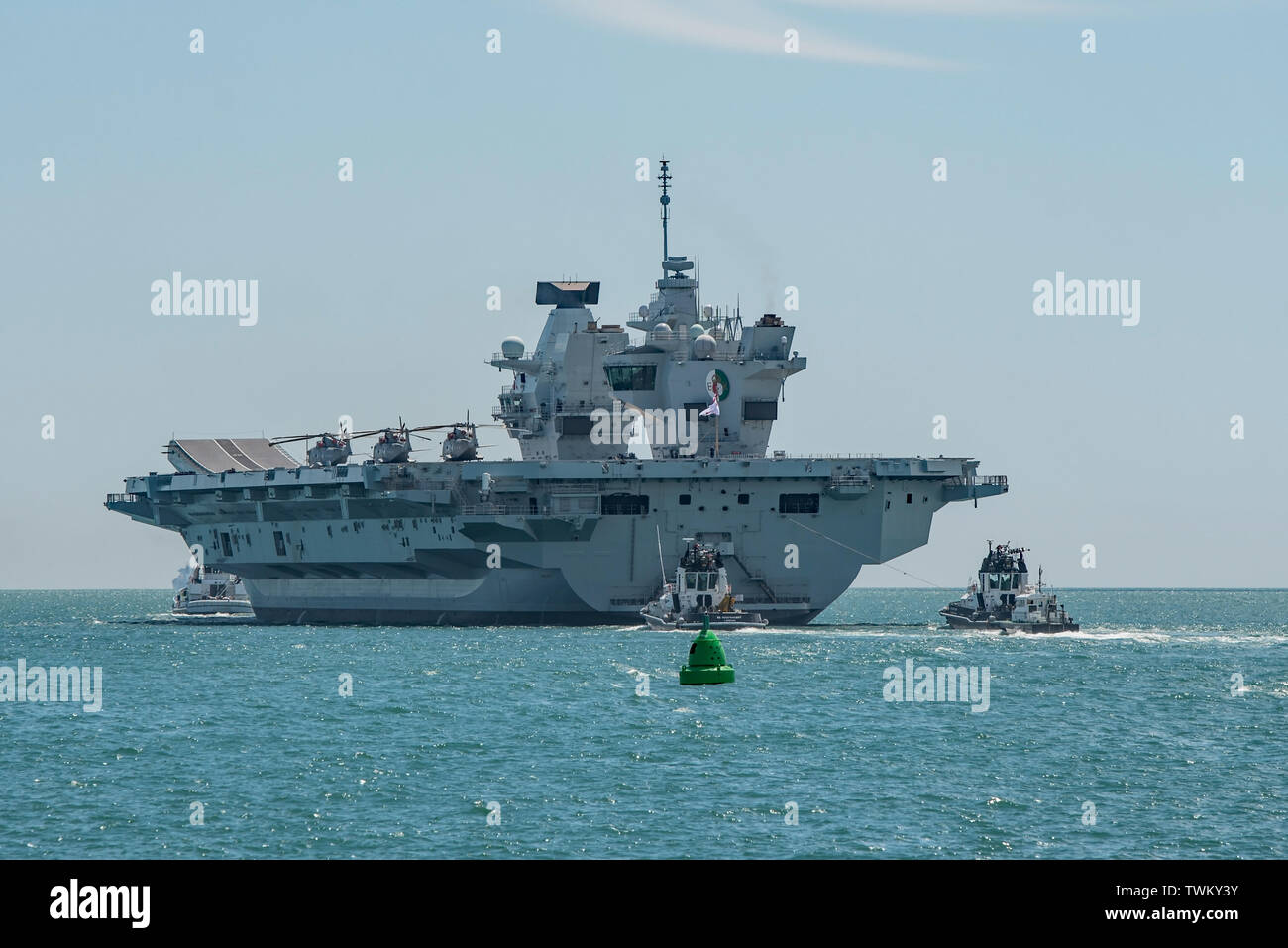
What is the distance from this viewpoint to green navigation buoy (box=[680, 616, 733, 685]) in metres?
42.9

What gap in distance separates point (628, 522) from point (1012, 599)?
44.5 ft


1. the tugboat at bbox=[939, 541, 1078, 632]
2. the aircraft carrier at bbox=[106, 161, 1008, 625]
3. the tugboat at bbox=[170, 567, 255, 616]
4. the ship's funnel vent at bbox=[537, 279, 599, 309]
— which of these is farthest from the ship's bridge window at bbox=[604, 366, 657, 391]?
the tugboat at bbox=[170, 567, 255, 616]

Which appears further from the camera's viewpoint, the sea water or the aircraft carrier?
the aircraft carrier

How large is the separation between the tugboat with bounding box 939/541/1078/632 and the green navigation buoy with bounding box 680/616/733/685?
69.4 feet

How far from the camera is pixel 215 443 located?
84938mm

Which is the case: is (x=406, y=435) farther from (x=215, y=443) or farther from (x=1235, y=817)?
(x=1235, y=817)

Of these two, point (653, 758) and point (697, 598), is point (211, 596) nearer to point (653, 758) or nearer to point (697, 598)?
point (697, 598)

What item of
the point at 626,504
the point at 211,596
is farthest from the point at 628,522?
the point at 211,596

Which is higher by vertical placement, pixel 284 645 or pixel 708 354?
pixel 708 354

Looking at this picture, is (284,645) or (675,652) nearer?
(675,652)

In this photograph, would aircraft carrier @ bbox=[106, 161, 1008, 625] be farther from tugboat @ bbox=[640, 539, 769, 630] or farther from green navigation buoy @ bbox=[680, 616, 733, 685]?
green navigation buoy @ bbox=[680, 616, 733, 685]

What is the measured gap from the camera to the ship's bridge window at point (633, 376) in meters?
70.2
